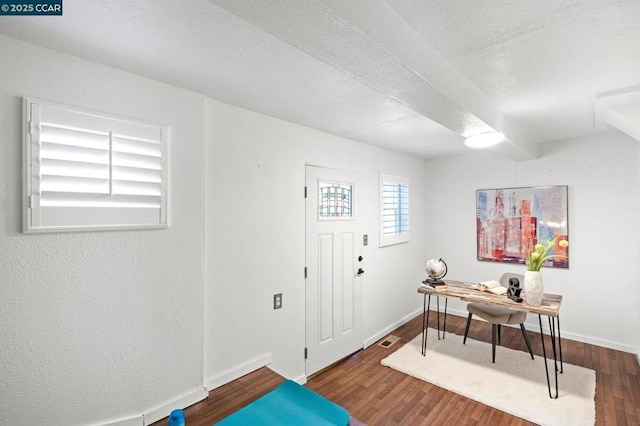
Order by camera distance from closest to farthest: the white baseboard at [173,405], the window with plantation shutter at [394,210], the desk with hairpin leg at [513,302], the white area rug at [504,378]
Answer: the white baseboard at [173,405]
the white area rug at [504,378]
the desk with hairpin leg at [513,302]
the window with plantation shutter at [394,210]

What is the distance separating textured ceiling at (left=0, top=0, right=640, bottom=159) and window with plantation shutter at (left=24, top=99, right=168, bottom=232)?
1.14 feet

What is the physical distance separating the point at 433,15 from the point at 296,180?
1778 millimetres

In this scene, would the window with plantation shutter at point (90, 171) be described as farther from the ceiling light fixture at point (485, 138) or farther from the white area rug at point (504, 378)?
the white area rug at point (504, 378)

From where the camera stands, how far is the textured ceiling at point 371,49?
118cm

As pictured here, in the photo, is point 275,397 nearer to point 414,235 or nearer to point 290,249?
point 290,249

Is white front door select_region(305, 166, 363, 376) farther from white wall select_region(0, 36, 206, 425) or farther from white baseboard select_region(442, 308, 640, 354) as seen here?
white baseboard select_region(442, 308, 640, 354)

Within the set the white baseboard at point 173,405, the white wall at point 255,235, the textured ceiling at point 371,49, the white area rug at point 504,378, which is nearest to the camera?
the textured ceiling at point 371,49

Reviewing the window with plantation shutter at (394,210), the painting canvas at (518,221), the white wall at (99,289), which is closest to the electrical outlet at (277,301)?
the white wall at (99,289)

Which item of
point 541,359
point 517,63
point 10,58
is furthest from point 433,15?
point 541,359

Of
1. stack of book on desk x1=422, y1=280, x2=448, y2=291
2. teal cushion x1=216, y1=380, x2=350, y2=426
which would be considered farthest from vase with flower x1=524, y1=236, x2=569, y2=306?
teal cushion x1=216, y1=380, x2=350, y2=426

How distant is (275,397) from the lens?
6.08 feet

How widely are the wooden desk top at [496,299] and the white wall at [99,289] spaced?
2.41 m

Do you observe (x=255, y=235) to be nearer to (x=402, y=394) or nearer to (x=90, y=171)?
(x=90, y=171)

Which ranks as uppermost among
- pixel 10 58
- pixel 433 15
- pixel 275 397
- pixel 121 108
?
pixel 433 15
